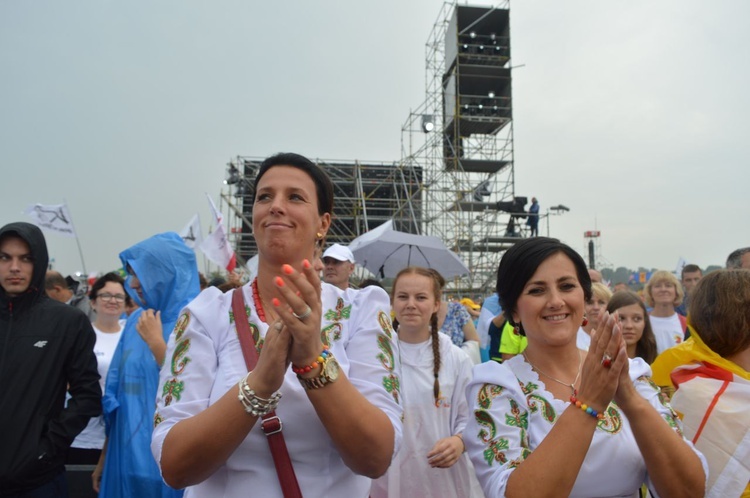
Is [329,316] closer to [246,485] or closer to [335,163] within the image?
[246,485]

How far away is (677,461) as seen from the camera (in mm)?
1549

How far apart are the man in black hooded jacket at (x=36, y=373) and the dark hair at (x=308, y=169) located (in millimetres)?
1665

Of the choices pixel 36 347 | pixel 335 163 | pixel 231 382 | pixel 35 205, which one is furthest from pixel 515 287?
pixel 335 163

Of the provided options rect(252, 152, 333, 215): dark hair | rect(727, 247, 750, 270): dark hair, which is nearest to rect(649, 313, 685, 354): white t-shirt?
rect(727, 247, 750, 270): dark hair

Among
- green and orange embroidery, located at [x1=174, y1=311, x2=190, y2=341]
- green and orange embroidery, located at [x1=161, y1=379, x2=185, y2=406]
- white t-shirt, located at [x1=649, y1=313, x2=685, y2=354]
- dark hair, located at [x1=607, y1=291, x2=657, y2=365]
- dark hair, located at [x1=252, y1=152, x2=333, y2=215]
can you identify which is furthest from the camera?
white t-shirt, located at [x1=649, y1=313, x2=685, y2=354]

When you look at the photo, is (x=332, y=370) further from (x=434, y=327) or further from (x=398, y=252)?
(x=398, y=252)

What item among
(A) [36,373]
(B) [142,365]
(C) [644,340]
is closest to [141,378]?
(B) [142,365]

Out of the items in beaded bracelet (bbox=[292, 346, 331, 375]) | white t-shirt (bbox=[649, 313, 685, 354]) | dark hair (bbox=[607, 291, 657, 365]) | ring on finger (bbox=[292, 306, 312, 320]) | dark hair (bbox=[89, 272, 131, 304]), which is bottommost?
white t-shirt (bbox=[649, 313, 685, 354])

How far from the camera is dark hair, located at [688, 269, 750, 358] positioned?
2.01m

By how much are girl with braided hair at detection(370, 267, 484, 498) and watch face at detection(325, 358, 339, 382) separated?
1570 millimetres

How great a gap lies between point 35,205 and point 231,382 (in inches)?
358

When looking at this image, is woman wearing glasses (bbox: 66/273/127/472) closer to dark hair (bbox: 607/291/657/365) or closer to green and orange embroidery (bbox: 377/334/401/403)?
green and orange embroidery (bbox: 377/334/401/403)

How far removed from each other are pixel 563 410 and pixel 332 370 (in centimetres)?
88

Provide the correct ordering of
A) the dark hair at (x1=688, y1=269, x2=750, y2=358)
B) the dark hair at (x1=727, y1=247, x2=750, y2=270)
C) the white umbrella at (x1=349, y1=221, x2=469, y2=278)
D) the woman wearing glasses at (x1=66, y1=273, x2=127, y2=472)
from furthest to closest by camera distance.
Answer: the white umbrella at (x1=349, y1=221, x2=469, y2=278), the dark hair at (x1=727, y1=247, x2=750, y2=270), the woman wearing glasses at (x1=66, y1=273, x2=127, y2=472), the dark hair at (x1=688, y1=269, x2=750, y2=358)
